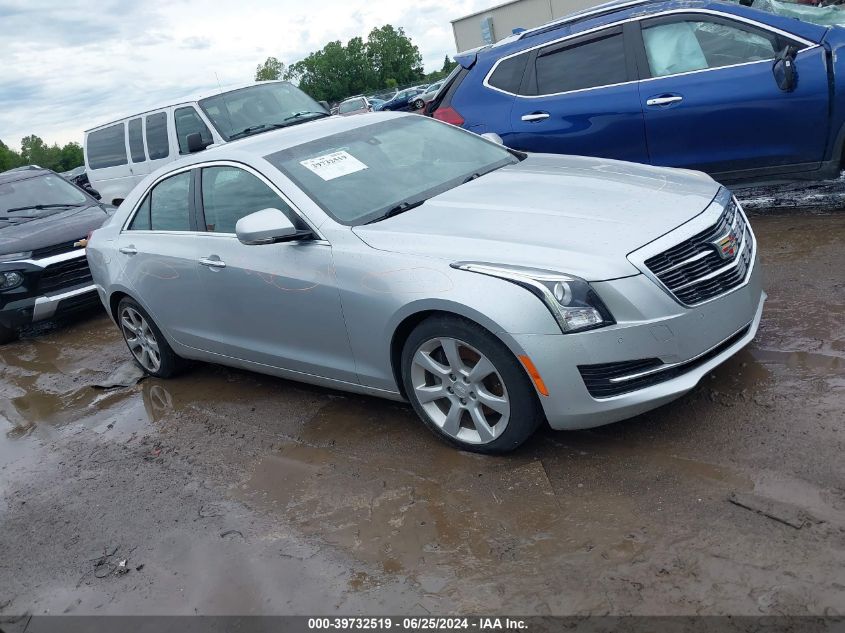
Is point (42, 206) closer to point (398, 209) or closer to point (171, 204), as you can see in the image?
point (171, 204)

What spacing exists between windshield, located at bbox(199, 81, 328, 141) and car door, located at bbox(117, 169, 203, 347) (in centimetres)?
457

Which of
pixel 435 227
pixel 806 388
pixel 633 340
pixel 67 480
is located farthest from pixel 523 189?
pixel 67 480

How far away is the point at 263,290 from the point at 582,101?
3674mm

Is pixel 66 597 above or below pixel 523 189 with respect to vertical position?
below

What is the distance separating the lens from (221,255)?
188 inches

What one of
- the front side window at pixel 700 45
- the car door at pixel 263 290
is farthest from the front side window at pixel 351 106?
the car door at pixel 263 290

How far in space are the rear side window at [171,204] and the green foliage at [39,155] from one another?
374 feet

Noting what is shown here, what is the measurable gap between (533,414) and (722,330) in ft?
3.03

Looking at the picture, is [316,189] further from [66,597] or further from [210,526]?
[66,597]

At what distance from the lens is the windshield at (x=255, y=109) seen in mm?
10070

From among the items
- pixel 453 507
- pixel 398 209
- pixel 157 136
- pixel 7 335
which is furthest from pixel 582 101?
pixel 157 136

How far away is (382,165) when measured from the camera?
464 cm

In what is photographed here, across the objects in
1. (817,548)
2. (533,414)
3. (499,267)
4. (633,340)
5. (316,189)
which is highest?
(316,189)

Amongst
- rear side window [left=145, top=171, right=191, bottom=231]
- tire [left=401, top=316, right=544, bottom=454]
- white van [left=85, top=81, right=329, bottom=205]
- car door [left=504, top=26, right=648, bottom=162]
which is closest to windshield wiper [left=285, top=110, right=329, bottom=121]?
white van [left=85, top=81, right=329, bottom=205]
